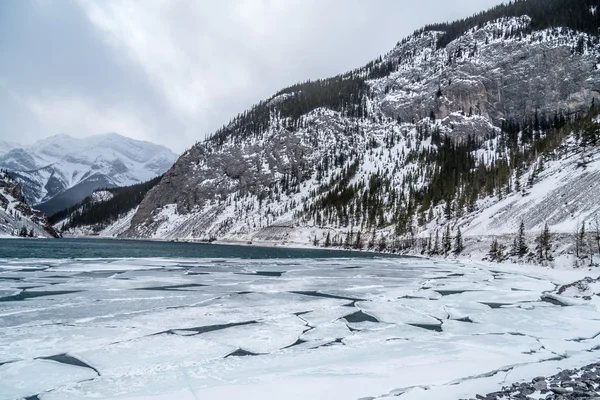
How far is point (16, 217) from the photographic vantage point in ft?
429


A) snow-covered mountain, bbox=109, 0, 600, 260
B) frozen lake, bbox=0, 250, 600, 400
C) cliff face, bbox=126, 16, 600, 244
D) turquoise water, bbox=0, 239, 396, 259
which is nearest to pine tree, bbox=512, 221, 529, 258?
turquoise water, bbox=0, 239, 396, 259

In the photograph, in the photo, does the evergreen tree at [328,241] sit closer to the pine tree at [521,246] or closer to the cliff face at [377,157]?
the cliff face at [377,157]

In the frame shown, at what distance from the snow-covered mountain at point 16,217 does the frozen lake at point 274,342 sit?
128749 millimetres

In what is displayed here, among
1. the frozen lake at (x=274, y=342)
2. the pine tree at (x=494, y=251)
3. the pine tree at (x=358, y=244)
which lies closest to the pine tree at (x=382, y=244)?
the pine tree at (x=358, y=244)

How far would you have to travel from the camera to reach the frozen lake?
8.09 metres

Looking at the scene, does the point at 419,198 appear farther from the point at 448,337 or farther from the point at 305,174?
the point at 448,337

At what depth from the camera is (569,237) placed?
1702 inches

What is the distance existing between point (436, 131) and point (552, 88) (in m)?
55.2

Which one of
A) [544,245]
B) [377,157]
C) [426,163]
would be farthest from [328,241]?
[544,245]

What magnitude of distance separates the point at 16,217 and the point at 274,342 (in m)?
155

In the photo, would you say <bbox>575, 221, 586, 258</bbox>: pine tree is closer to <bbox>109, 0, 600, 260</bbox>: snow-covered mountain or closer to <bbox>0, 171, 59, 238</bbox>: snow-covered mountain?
<bbox>109, 0, 600, 260</bbox>: snow-covered mountain

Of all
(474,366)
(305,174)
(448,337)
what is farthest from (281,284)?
(305,174)

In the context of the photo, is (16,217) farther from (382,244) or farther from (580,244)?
(580,244)

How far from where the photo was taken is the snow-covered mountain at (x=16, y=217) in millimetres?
122469
